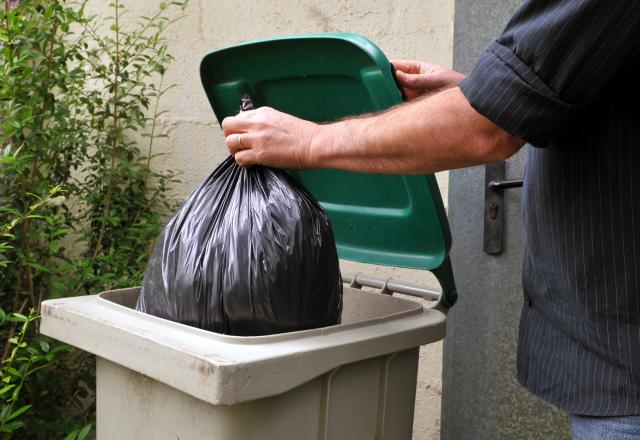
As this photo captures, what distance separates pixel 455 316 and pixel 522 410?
0.35 meters

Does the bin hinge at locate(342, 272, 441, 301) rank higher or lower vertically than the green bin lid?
lower

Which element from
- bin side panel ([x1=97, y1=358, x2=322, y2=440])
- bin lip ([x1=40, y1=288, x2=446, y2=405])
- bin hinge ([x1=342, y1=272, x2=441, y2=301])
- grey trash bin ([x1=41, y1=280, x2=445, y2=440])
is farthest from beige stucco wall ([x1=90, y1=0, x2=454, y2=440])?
bin side panel ([x1=97, y1=358, x2=322, y2=440])

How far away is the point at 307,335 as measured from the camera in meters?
1.28

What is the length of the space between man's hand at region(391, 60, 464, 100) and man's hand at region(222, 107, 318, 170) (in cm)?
38

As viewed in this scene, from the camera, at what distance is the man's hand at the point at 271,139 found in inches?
52.9

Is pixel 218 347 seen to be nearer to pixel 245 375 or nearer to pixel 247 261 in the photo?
pixel 245 375

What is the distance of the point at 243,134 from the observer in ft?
4.63

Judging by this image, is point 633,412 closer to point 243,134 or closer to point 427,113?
point 427,113

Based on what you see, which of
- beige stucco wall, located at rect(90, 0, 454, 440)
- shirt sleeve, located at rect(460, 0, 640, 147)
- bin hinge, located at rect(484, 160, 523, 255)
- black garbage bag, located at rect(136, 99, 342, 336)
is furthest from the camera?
beige stucco wall, located at rect(90, 0, 454, 440)

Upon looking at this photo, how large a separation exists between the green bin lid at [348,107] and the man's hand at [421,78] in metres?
0.13

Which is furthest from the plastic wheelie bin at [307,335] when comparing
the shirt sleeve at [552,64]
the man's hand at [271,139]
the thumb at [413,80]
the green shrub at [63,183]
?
the green shrub at [63,183]

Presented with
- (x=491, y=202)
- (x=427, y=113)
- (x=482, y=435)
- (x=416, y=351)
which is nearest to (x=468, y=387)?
(x=482, y=435)

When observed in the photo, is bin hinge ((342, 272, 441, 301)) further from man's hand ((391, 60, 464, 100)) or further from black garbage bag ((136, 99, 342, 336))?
man's hand ((391, 60, 464, 100))

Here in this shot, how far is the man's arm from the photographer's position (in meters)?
1.14
